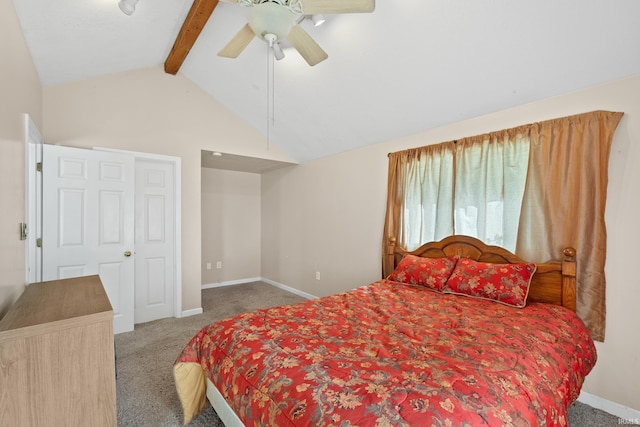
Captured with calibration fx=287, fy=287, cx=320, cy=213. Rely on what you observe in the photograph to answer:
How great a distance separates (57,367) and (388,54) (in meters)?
2.88

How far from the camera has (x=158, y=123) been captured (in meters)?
3.56

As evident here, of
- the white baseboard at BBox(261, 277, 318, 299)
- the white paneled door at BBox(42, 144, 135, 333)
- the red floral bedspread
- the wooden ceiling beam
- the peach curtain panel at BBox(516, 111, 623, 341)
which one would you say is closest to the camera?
the red floral bedspread

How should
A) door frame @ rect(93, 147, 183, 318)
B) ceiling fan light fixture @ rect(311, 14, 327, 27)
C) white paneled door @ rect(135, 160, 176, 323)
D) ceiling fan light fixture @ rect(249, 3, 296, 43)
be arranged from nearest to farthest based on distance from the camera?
ceiling fan light fixture @ rect(249, 3, 296, 43) < ceiling fan light fixture @ rect(311, 14, 327, 27) < white paneled door @ rect(135, 160, 176, 323) < door frame @ rect(93, 147, 183, 318)

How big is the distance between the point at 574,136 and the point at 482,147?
63 cm

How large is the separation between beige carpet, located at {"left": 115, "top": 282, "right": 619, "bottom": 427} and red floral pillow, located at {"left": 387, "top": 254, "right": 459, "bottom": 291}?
1173 millimetres

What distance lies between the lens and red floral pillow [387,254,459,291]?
2.55 m

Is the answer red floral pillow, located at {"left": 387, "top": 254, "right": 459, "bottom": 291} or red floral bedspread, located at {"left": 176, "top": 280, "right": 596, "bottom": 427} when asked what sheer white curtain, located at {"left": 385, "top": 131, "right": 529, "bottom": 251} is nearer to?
red floral pillow, located at {"left": 387, "top": 254, "right": 459, "bottom": 291}

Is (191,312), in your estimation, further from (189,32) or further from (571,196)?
(571,196)

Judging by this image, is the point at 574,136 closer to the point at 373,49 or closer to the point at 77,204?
the point at 373,49

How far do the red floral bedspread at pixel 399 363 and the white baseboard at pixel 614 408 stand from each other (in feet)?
1.41

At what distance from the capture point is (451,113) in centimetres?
275

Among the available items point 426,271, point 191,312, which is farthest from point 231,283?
point 426,271

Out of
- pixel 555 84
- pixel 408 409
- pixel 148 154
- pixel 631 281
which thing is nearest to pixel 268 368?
pixel 408 409

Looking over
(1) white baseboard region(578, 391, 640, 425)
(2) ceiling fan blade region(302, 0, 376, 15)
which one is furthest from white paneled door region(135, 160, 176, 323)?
(1) white baseboard region(578, 391, 640, 425)
